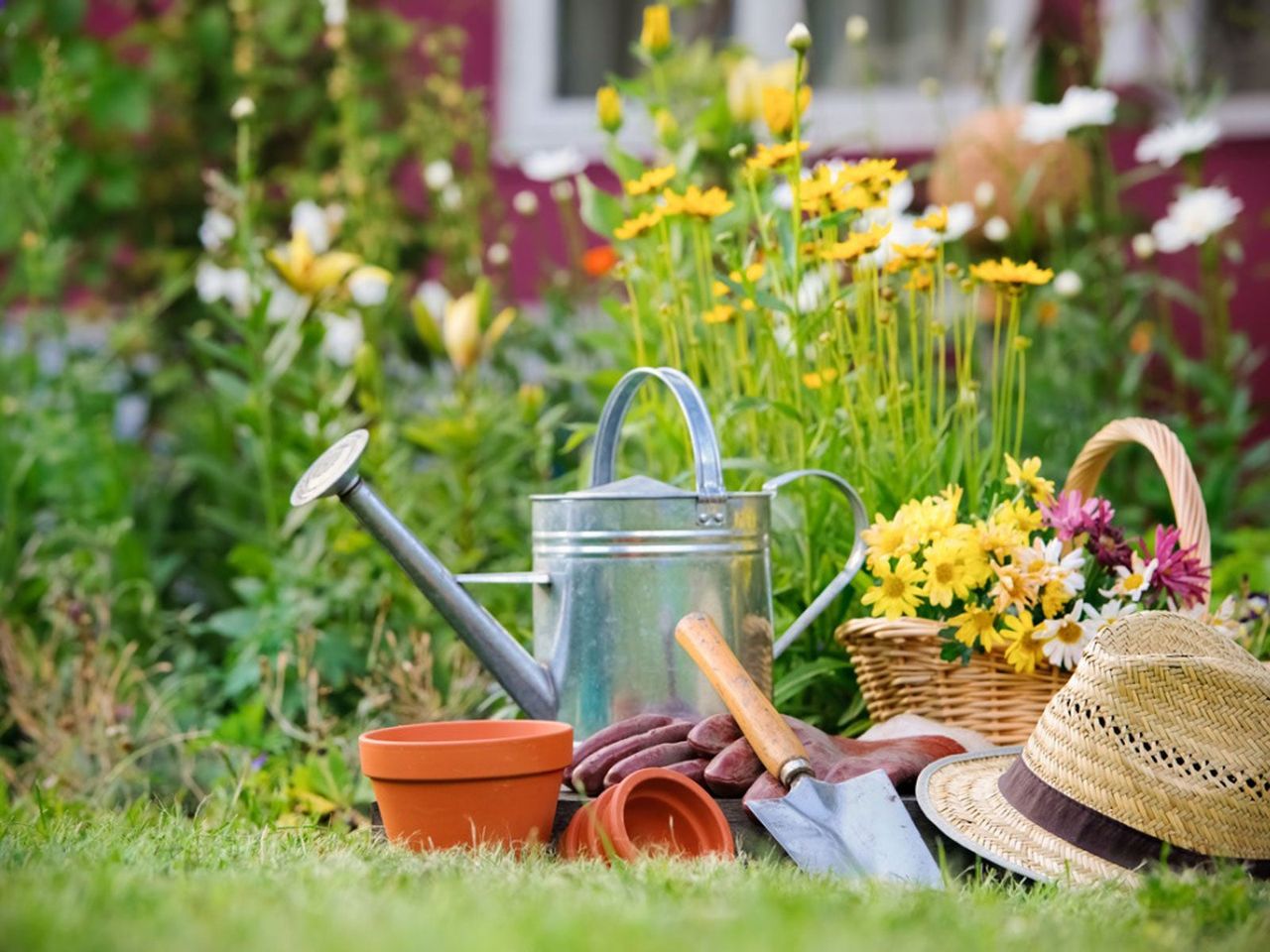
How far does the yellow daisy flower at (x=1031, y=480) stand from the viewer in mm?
2453

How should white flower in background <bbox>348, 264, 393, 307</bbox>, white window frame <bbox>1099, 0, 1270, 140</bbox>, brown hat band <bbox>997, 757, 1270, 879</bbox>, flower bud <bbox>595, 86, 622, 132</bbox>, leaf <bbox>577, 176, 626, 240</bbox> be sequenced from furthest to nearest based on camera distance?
white window frame <bbox>1099, 0, 1270, 140</bbox>, white flower in background <bbox>348, 264, 393, 307</bbox>, leaf <bbox>577, 176, 626, 240</bbox>, flower bud <bbox>595, 86, 622, 132</bbox>, brown hat band <bbox>997, 757, 1270, 879</bbox>

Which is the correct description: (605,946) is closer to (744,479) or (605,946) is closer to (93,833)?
(93,833)

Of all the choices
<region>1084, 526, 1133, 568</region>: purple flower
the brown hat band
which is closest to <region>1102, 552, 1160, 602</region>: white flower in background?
<region>1084, 526, 1133, 568</region>: purple flower

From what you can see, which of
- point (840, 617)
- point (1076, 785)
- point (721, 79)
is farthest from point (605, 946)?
point (721, 79)

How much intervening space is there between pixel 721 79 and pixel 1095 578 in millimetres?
2448

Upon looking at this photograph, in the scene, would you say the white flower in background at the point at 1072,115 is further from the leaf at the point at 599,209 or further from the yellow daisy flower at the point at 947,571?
the yellow daisy flower at the point at 947,571

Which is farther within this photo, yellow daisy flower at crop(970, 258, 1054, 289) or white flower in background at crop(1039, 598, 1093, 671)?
yellow daisy flower at crop(970, 258, 1054, 289)

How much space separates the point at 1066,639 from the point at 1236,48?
13.4 feet

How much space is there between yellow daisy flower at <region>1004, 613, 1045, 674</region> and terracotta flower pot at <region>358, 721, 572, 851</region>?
27.3 inches

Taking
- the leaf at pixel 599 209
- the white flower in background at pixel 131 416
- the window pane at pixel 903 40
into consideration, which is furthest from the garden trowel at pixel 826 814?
the window pane at pixel 903 40

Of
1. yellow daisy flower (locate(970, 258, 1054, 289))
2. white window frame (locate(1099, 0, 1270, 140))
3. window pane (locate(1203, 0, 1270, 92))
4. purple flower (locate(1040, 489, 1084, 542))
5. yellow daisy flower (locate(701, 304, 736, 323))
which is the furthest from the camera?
window pane (locate(1203, 0, 1270, 92))

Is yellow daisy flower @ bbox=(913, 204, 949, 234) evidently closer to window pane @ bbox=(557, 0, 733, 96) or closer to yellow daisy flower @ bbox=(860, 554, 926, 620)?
yellow daisy flower @ bbox=(860, 554, 926, 620)

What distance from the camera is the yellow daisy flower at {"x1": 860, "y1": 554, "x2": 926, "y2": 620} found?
240cm

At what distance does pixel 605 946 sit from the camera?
1.37 meters
